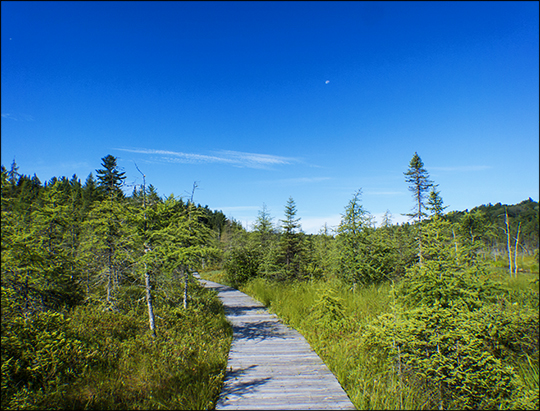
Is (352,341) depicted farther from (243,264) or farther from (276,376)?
(243,264)

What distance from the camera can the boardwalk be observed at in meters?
4.70

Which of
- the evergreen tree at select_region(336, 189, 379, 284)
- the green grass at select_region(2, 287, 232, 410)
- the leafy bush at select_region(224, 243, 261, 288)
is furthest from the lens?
the leafy bush at select_region(224, 243, 261, 288)

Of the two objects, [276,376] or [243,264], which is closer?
[276,376]

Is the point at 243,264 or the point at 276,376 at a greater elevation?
the point at 243,264

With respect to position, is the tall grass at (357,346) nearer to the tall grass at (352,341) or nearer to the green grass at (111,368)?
the tall grass at (352,341)

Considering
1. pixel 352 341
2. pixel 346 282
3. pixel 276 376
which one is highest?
pixel 346 282

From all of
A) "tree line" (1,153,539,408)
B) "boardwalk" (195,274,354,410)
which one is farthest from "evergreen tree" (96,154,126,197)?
"boardwalk" (195,274,354,410)

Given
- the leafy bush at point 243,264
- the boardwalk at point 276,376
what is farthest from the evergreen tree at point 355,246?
the leafy bush at point 243,264

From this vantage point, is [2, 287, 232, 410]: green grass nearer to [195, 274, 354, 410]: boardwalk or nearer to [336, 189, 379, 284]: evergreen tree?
[195, 274, 354, 410]: boardwalk

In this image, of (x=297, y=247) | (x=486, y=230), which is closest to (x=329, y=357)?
(x=297, y=247)

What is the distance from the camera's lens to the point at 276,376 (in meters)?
5.68

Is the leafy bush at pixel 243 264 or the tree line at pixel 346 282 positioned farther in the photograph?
the leafy bush at pixel 243 264

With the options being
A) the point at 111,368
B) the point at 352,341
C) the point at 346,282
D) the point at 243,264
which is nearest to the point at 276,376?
the point at 352,341

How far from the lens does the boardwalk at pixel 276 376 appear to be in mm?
4695
